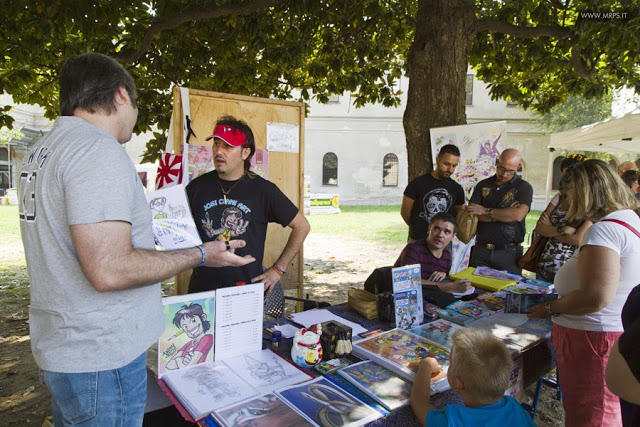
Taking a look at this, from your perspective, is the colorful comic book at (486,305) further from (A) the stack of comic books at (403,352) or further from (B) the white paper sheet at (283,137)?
(B) the white paper sheet at (283,137)

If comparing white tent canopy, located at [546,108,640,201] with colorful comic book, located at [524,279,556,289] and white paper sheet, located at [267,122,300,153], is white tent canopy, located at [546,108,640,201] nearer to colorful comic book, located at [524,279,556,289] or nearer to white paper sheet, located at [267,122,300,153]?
colorful comic book, located at [524,279,556,289]

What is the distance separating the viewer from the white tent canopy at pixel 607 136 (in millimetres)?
5727

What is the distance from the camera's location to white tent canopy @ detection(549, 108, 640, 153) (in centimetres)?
573

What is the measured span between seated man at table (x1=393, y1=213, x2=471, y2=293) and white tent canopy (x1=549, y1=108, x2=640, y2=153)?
4.28m

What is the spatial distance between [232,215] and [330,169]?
71.3 feet

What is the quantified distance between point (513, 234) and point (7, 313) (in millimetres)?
Answer: 5992

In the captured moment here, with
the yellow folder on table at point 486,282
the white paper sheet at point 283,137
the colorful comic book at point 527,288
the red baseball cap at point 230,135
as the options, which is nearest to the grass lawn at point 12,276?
the white paper sheet at point 283,137

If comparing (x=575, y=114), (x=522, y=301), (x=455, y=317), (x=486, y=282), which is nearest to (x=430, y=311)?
(x=455, y=317)

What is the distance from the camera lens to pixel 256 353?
6.21 feet

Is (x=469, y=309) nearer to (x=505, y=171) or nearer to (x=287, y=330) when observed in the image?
(x=287, y=330)

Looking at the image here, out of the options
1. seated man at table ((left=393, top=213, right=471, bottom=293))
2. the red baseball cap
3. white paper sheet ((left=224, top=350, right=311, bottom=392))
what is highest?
the red baseball cap

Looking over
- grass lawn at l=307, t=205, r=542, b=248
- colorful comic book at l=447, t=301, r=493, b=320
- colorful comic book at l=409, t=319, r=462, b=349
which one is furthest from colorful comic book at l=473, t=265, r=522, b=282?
grass lawn at l=307, t=205, r=542, b=248

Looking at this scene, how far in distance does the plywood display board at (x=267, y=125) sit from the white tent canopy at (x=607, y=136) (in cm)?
477

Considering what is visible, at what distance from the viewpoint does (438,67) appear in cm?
388
